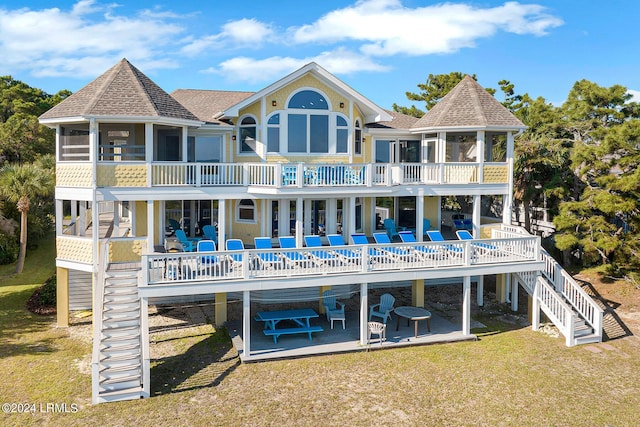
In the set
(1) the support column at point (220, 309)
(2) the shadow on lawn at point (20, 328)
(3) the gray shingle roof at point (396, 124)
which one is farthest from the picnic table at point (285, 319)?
(3) the gray shingle roof at point (396, 124)

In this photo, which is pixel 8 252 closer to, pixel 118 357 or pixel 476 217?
pixel 118 357

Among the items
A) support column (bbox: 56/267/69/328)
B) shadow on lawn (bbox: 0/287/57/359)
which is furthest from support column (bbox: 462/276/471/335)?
support column (bbox: 56/267/69/328)

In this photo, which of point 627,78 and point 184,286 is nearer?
point 184,286

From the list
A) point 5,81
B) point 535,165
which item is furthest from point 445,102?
point 5,81

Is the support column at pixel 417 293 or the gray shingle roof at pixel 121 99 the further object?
the support column at pixel 417 293

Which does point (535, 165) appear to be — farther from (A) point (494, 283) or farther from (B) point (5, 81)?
(B) point (5, 81)

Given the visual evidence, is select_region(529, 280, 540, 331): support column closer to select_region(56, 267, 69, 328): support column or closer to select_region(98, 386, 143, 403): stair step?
select_region(98, 386, 143, 403): stair step

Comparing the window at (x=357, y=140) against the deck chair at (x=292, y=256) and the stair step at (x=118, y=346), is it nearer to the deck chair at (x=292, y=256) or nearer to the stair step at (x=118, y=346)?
the deck chair at (x=292, y=256)
